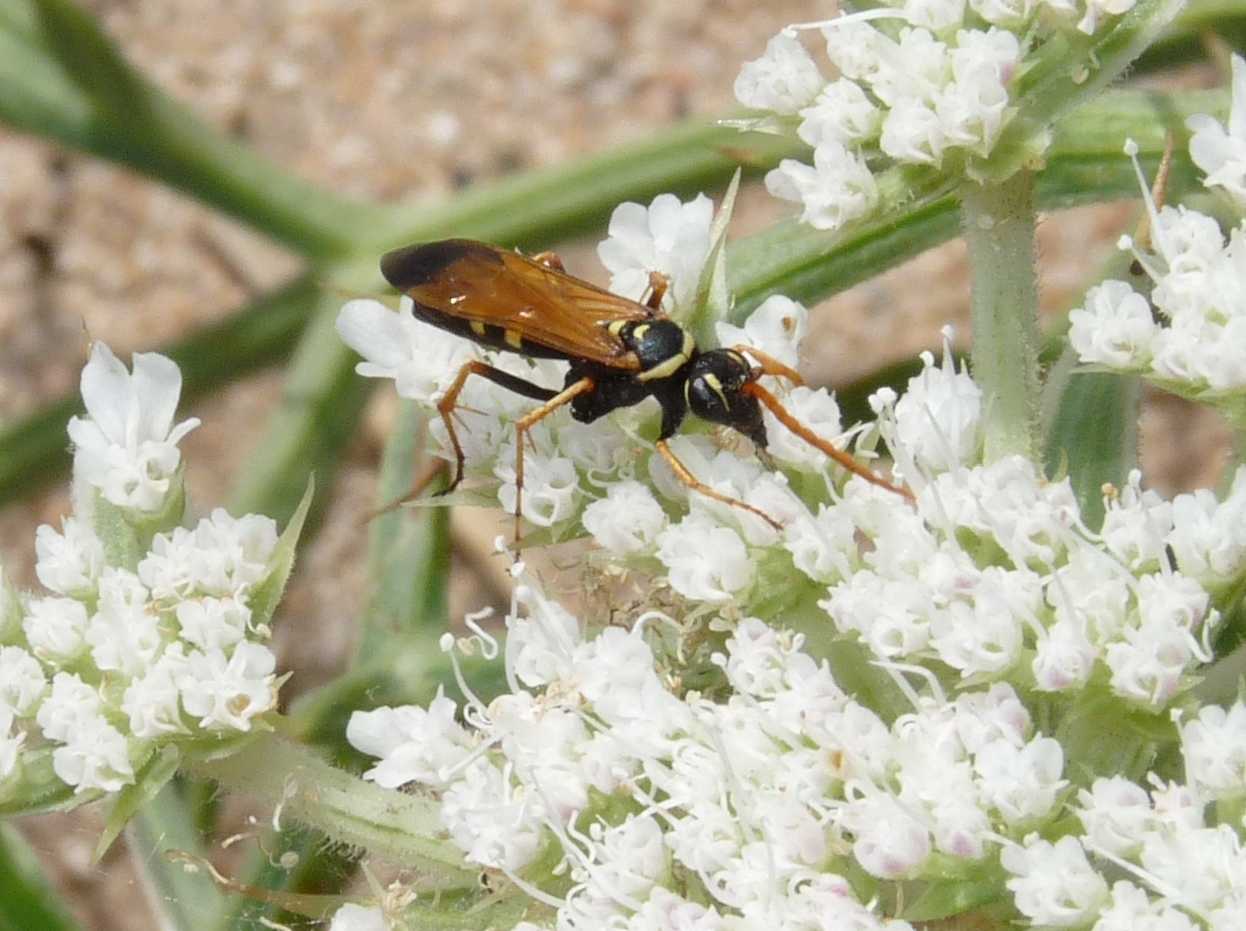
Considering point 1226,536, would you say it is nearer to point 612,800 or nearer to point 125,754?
point 612,800

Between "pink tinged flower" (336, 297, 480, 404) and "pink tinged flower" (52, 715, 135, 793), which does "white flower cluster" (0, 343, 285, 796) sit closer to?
"pink tinged flower" (52, 715, 135, 793)

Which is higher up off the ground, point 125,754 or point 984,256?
point 984,256

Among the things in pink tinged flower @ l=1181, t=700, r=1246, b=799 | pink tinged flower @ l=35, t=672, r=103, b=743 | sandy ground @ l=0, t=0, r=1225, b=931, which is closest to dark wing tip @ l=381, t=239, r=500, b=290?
pink tinged flower @ l=35, t=672, r=103, b=743

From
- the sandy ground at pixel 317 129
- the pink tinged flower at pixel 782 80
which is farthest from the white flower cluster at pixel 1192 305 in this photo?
the sandy ground at pixel 317 129

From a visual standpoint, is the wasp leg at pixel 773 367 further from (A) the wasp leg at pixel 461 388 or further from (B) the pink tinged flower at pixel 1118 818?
(B) the pink tinged flower at pixel 1118 818

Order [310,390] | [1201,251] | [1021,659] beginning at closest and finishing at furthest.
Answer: [1021,659] < [1201,251] < [310,390]

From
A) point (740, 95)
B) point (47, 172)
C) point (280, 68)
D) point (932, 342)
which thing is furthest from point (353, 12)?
point (740, 95)
